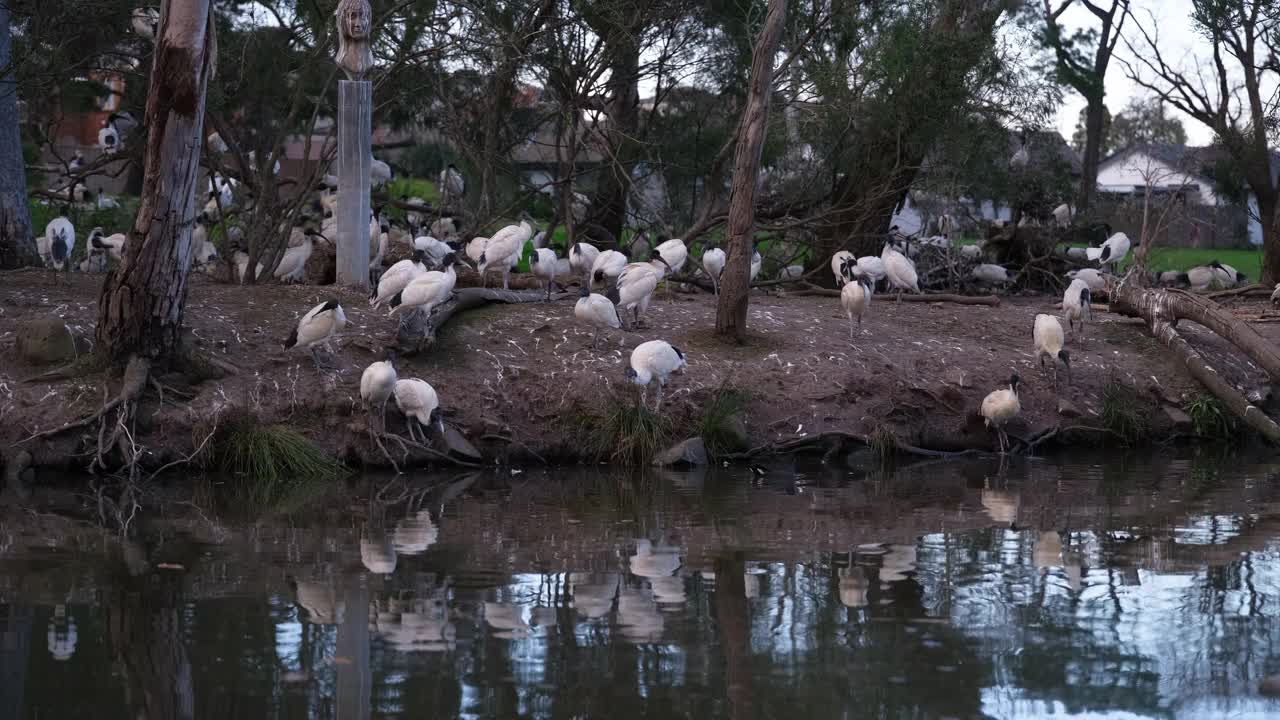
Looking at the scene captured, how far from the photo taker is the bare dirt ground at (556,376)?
11.7 m

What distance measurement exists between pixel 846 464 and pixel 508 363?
10.5ft

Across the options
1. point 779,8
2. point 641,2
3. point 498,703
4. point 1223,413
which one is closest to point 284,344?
point 779,8

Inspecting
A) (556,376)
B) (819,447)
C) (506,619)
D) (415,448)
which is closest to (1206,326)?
(819,447)

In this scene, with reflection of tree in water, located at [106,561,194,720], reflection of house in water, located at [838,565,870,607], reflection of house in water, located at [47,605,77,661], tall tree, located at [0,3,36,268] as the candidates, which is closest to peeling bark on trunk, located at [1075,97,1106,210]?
tall tree, located at [0,3,36,268]

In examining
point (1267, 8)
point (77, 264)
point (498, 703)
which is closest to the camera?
point (498, 703)

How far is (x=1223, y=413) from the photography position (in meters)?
14.0

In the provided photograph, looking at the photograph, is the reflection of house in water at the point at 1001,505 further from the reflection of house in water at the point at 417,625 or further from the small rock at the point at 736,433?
the reflection of house in water at the point at 417,625


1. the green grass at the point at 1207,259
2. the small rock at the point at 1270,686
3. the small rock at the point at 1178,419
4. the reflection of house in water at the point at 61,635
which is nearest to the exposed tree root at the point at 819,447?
the small rock at the point at 1178,419

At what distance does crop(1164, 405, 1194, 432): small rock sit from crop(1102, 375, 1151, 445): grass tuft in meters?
0.25

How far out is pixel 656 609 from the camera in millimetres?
6867

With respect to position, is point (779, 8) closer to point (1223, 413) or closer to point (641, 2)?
point (641, 2)

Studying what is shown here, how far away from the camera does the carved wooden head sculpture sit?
46.1ft

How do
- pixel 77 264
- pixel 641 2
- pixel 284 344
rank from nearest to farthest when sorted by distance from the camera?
pixel 284 344, pixel 641 2, pixel 77 264

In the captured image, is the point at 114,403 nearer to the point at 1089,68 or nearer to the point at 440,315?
the point at 440,315
